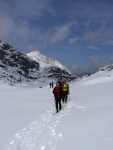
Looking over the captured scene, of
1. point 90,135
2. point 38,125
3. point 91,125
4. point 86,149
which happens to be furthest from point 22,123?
point 86,149

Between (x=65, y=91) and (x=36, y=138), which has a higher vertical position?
(x=65, y=91)

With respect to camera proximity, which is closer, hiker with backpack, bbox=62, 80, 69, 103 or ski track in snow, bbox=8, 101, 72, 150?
Result: ski track in snow, bbox=8, 101, 72, 150

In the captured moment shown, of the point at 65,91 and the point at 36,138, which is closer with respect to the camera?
the point at 36,138

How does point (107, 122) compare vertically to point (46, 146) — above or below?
above

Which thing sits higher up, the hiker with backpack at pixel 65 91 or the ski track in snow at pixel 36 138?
the hiker with backpack at pixel 65 91

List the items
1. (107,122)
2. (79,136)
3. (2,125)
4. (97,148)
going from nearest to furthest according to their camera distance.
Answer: (97,148) < (79,136) < (107,122) < (2,125)

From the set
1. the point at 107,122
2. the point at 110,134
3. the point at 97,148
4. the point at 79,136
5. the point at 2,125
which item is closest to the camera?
the point at 97,148

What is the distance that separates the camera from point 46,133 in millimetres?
11781

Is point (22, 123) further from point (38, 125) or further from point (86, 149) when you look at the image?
point (86, 149)

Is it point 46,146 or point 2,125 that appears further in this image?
point 2,125

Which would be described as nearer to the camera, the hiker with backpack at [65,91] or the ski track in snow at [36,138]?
the ski track in snow at [36,138]

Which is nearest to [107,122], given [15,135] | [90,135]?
[90,135]

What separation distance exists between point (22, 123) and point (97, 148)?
6707 millimetres

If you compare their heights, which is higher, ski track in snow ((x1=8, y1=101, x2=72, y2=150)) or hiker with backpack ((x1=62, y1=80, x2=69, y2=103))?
hiker with backpack ((x1=62, y1=80, x2=69, y2=103))
